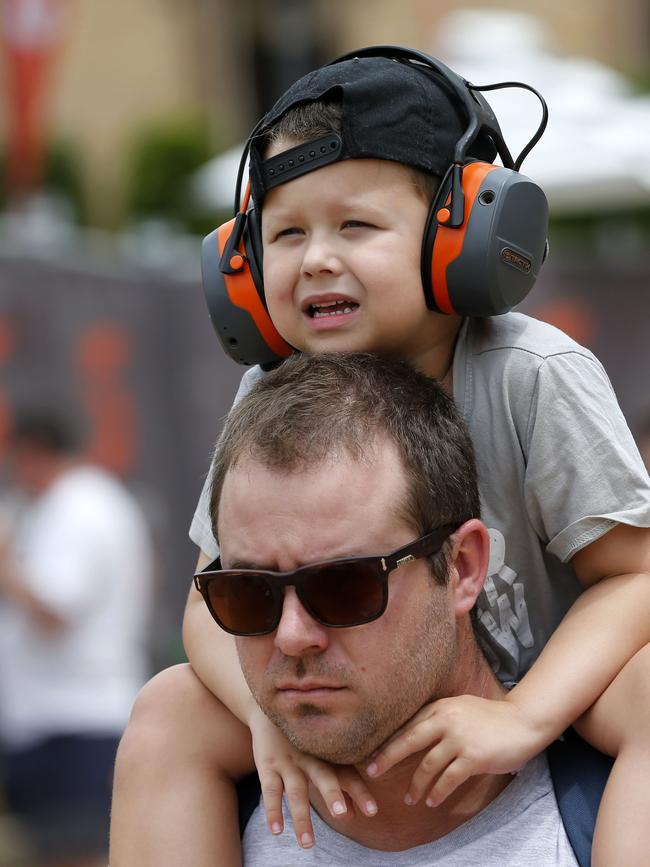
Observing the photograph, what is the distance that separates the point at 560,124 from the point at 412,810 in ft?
26.1

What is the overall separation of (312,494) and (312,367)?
0.25 m

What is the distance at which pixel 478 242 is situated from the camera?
8.11 feet

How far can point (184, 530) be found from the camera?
835 centimetres

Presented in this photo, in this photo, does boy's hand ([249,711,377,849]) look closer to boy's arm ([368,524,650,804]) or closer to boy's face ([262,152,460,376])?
boy's arm ([368,524,650,804])

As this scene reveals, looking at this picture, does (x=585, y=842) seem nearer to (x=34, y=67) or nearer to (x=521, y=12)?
(x=34, y=67)

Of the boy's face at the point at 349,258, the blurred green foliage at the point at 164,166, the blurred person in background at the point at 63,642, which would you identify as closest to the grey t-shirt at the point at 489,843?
the boy's face at the point at 349,258

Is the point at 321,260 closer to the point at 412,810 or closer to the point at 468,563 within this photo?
the point at 468,563

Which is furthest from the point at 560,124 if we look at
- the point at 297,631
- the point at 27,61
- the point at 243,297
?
the point at 297,631

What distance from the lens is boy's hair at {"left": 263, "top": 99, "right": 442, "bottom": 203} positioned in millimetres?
2471

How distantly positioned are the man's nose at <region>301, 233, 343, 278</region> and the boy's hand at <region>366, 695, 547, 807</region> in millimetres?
717

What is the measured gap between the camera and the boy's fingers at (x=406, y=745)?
7.61ft

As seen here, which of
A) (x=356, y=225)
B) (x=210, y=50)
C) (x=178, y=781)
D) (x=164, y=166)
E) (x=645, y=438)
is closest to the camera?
(x=356, y=225)

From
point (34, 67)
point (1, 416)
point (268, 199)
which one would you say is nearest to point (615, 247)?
point (34, 67)

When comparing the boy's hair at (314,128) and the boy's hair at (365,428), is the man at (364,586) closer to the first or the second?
the boy's hair at (365,428)
